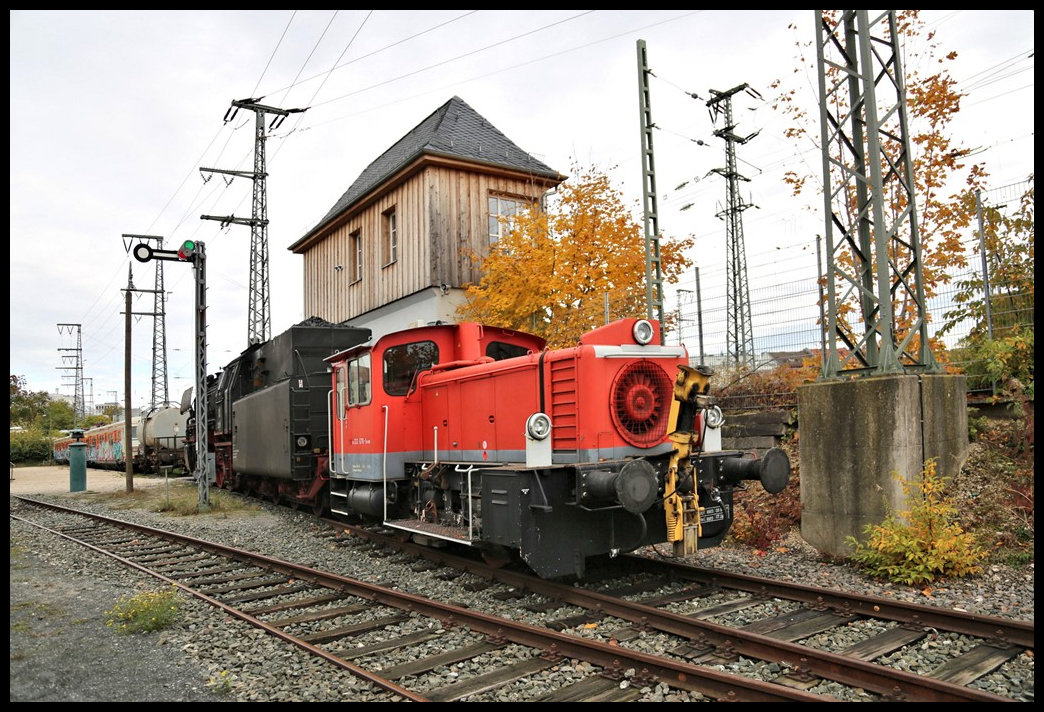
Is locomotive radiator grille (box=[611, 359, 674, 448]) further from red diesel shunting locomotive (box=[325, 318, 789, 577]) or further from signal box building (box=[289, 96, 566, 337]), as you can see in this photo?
signal box building (box=[289, 96, 566, 337])

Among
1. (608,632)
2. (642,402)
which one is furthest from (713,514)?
(608,632)

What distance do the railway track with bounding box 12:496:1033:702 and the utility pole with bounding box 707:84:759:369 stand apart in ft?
29.3

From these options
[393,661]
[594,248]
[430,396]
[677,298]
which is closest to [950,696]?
[393,661]

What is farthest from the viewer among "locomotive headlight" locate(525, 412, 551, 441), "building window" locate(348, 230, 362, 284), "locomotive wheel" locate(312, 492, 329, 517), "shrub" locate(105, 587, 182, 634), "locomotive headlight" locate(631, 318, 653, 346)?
"building window" locate(348, 230, 362, 284)

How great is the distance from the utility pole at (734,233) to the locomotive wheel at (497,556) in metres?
8.56

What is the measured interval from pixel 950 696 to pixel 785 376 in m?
8.62

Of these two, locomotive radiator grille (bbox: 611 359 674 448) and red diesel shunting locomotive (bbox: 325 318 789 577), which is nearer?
red diesel shunting locomotive (bbox: 325 318 789 577)

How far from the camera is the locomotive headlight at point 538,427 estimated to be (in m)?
6.64

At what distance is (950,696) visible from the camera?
4.09 m

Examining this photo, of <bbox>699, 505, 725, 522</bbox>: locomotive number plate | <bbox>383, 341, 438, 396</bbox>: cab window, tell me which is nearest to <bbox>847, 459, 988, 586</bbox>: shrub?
<bbox>699, 505, 725, 522</bbox>: locomotive number plate

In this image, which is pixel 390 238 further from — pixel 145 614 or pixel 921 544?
pixel 921 544

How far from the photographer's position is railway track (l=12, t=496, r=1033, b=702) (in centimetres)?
457

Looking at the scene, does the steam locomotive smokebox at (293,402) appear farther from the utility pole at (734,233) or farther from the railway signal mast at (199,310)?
the utility pole at (734,233)

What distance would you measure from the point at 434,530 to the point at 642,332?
10.7ft
